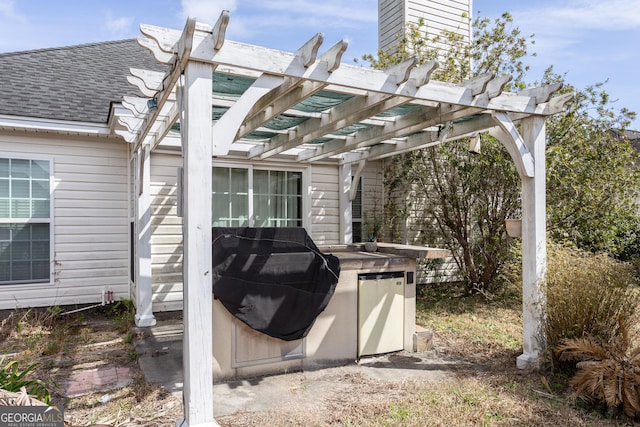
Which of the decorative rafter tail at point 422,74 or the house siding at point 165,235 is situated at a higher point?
the decorative rafter tail at point 422,74

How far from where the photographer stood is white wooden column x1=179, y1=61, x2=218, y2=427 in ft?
8.99

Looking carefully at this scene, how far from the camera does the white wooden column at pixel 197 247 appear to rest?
274cm

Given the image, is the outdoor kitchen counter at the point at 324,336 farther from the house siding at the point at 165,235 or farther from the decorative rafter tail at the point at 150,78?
the house siding at the point at 165,235

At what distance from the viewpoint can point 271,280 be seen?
3.87m

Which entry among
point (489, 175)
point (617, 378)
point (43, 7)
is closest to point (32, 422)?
point (617, 378)

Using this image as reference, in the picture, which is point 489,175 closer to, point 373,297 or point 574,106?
point 574,106

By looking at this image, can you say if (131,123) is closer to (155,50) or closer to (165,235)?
(165,235)

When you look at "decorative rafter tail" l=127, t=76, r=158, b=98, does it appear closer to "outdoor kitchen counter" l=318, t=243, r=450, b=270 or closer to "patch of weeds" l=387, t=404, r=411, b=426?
"outdoor kitchen counter" l=318, t=243, r=450, b=270

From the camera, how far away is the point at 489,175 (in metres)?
7.02

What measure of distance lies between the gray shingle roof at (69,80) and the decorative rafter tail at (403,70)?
15.1ft

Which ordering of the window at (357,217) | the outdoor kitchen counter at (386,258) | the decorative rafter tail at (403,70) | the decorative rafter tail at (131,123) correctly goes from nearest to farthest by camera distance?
the decorative rafter tail at (403,70)
the outdoor kitchen counter at (386,258)
the decorative rafter tail at (131,123)
the window at (357,217)

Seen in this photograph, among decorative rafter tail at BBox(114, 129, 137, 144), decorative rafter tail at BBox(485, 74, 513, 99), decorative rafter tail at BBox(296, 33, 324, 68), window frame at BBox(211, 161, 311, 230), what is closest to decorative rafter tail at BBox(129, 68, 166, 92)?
decorative rafter tail at BBox(296, 33, 324, 68)

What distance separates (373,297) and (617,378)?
2.14 meters

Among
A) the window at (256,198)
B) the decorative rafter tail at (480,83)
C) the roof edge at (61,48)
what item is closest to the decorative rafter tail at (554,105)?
the decorative rafter tail at (480,83)
